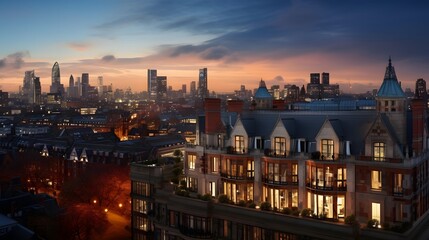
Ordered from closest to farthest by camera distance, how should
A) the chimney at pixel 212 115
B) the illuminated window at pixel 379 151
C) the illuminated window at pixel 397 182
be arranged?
the illuminated window at pixel 397 182 < the illuminated window at pixel 379 151 < the chimney at pixel 212 115

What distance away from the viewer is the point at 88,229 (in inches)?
2672

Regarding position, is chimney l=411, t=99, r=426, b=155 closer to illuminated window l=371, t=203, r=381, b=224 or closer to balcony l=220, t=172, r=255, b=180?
illuminated window l=371, t=203, r=381, b=224

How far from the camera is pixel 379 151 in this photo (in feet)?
129

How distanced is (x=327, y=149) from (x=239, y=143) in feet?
32.6

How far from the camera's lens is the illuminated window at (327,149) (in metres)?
41.5

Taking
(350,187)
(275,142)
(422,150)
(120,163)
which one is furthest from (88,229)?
(422,150)

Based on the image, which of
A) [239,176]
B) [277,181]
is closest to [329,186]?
[277,181]

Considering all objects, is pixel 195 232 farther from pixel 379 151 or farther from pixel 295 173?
pixel 379 151

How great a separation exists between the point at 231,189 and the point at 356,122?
15.1 meters

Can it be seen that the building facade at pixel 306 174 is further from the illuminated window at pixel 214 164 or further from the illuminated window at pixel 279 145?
the illuminated window at pixel 279 145

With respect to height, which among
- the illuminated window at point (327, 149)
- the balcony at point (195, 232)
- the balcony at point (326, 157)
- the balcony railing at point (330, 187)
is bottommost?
the balcony at point (195, 232)

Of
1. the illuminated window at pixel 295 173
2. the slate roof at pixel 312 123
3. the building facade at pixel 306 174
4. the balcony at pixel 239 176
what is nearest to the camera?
the building facade at pixel 306 174

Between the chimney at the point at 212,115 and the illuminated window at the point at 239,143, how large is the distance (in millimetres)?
3375

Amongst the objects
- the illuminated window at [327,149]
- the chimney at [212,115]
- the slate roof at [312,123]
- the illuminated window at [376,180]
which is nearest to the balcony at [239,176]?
the slate roof at [312,123]
